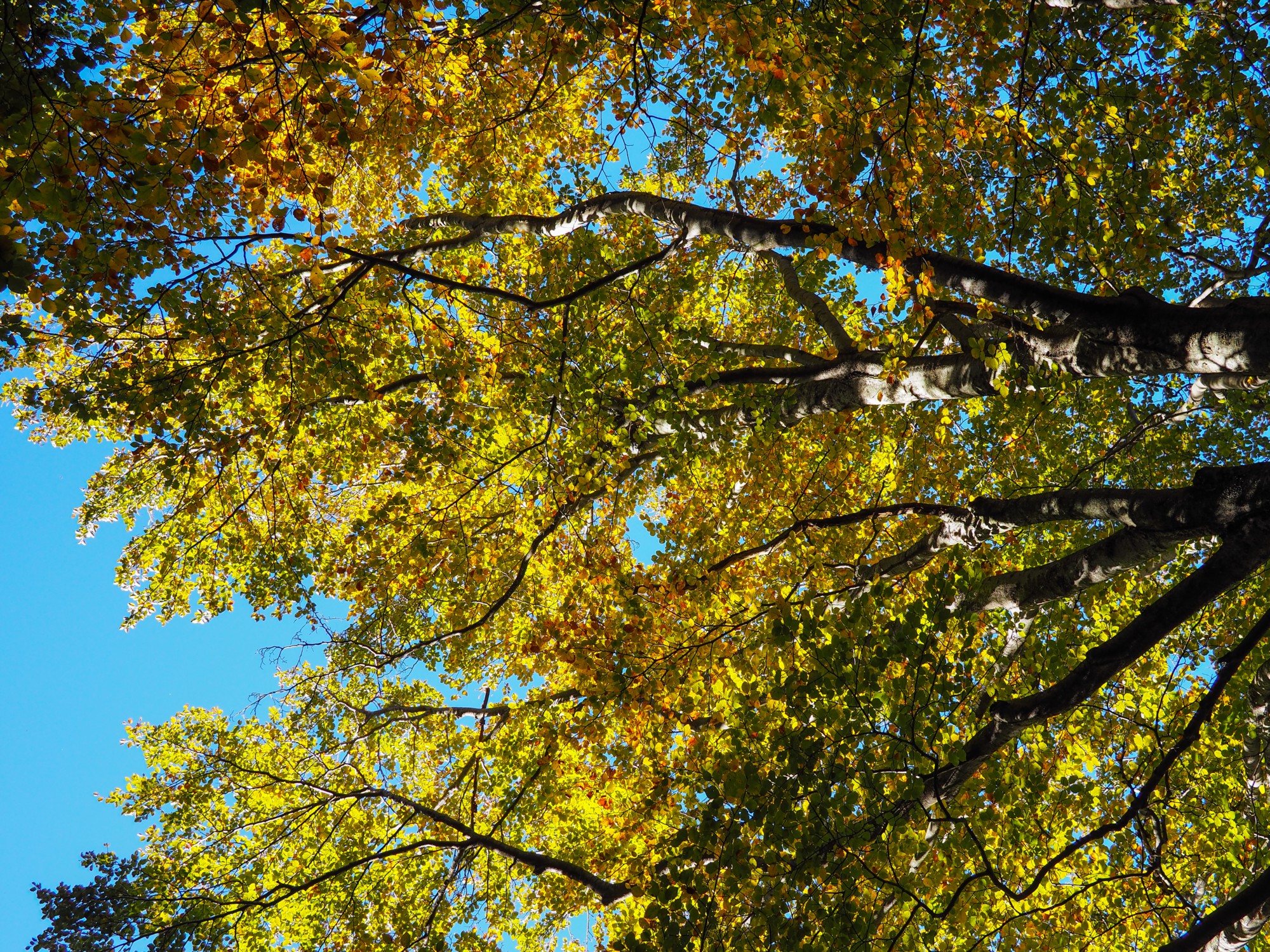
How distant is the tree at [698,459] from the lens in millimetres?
4414

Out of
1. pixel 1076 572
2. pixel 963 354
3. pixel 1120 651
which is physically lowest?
pixel 1120 651

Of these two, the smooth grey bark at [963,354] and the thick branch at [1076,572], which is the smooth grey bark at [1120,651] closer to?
the thick branch at [1076,572]

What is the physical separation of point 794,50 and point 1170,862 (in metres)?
9.34

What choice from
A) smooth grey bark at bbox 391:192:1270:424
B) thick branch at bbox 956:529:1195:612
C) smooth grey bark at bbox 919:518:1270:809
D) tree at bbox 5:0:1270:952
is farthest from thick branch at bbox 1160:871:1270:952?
smooth grey bark at bbox 391:192:1270:424

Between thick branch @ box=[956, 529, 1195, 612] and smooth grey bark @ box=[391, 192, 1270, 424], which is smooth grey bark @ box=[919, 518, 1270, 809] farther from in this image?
smooth grey bark @ box=[391, 192, 1270, 424]

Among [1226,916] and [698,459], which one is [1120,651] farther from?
[698,459]

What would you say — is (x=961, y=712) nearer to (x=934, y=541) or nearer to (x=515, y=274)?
(x=934, y=541)

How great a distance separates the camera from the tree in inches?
174

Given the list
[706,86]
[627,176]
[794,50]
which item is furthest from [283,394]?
[794,50]

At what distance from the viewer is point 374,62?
4.99 metres

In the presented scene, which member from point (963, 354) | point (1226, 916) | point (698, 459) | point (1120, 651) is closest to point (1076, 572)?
point (1120, 651)

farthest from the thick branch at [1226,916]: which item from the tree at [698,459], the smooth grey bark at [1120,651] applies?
the smooth grey bark at [1120,651]

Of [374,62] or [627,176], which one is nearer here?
[374,62]

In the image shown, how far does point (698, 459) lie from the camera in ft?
26.5
